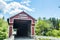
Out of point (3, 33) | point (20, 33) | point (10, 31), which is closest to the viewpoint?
point (10, 31)

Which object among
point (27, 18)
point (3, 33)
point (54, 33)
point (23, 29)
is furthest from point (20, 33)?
point (27, 18)

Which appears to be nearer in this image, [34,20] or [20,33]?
[34,20]

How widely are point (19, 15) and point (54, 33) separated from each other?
1683 centimetres

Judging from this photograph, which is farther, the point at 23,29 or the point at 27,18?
the point at 23,29

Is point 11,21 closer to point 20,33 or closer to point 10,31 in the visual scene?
point 10,31

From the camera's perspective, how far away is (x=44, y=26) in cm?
5328

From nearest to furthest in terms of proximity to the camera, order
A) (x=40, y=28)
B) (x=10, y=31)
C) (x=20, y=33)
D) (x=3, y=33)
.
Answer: (x=10, y=31) → (x=3, y=33) → (x=20, y=33) → (x=40, y=28)

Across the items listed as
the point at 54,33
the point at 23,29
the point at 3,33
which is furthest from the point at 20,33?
the point at 54,33

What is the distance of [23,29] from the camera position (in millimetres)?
41906

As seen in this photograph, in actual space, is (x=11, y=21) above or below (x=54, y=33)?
above

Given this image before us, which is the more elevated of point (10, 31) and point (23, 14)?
point (23, 14)

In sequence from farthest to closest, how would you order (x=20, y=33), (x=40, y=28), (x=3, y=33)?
(x=40, y=28), (x=20, y=33), (x=3, y=33)

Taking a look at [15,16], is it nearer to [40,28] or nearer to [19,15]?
[19,15]

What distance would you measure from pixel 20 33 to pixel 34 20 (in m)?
14.1
